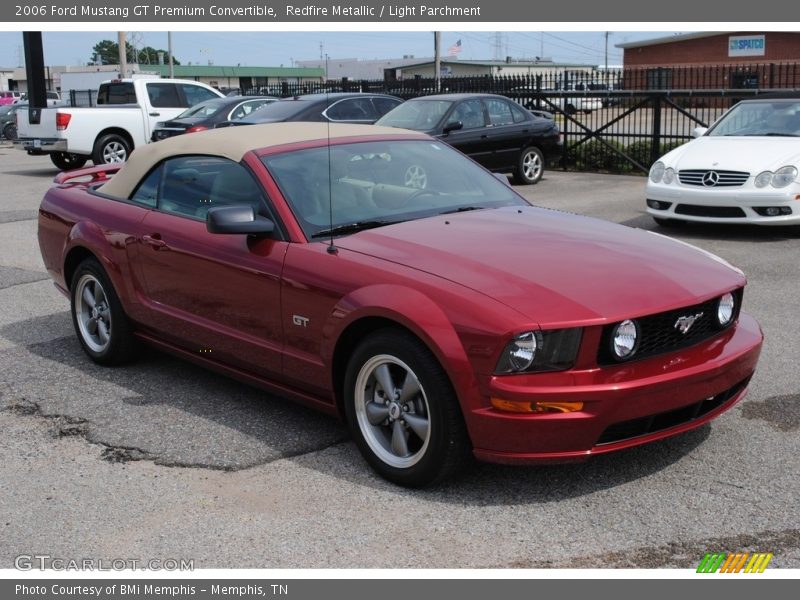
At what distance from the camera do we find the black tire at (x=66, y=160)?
20.2 metres

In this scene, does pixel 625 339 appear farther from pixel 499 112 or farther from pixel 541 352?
pixel 499 112

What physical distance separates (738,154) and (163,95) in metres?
13.2

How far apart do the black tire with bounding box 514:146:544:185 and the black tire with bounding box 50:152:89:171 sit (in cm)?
917

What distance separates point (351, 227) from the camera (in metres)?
4.84

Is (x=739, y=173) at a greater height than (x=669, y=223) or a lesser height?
greater

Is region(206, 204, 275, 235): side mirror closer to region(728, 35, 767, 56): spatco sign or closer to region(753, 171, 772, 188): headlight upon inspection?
region(753, 171, 772, 188): headlight

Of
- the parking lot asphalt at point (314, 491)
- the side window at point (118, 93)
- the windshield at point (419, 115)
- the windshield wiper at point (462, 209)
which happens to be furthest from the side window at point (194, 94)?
the windshield wiper at point (462, 209)

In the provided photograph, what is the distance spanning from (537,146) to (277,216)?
12.3m

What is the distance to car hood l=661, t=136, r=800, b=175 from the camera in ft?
33.8

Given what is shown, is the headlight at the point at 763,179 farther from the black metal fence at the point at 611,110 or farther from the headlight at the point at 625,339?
the headlight at the point at 625,339

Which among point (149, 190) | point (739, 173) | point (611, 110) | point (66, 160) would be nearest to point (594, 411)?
point (149, 190)

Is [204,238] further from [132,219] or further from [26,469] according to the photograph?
[26,469]

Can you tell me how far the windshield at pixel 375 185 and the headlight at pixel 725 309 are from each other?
4.74 ft

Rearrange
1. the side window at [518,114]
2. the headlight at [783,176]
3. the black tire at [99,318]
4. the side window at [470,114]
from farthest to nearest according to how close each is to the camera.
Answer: the side window at [518,114] < the side window at [470,114] < the headlight at [783,176] < the black tire at [99,318]
